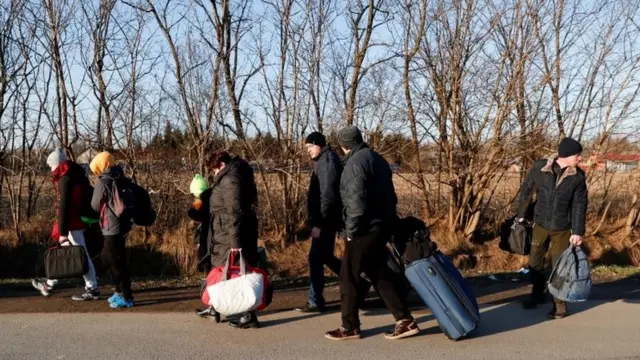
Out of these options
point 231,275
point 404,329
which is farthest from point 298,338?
point 404,329

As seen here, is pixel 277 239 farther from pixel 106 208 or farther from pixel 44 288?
pixel 106 208

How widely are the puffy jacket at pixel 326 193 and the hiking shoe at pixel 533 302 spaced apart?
204cm

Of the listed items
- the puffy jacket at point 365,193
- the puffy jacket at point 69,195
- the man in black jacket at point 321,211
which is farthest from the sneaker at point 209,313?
the puffy jacket at point 69,195

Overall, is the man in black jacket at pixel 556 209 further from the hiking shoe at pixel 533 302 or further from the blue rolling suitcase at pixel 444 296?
the blue rolling suitcase at pixel 444 296

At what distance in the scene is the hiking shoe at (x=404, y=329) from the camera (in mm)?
5238

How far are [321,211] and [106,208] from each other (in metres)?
2.09

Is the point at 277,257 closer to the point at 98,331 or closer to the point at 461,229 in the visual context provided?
the point at 461,229

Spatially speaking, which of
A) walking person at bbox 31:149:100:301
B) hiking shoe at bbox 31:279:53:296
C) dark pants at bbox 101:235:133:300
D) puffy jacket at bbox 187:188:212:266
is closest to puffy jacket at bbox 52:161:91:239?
walking person at bbox 31:149:100:301

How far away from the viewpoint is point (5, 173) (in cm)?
1014

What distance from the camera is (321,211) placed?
588cm

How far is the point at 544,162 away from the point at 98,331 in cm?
444

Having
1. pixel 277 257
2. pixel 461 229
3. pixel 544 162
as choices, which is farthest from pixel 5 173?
pixel 544 162

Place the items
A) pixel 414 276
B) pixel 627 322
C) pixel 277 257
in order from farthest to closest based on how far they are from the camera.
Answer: pixel 277 257, pixel 627 322, pixel 414 276

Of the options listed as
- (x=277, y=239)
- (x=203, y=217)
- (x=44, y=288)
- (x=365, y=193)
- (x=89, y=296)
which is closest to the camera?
(x=365, y=193)
